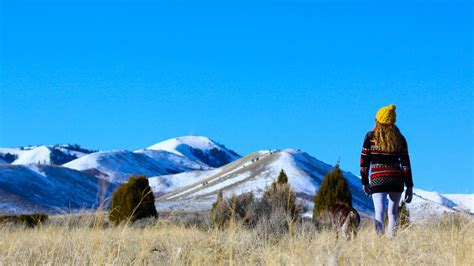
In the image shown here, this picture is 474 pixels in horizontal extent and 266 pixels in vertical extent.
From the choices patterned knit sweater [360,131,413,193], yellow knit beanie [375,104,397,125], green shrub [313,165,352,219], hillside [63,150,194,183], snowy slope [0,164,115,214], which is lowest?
patterned knit sweater [360,131,413,193]

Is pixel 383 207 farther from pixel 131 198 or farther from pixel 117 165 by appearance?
pixel 117 165

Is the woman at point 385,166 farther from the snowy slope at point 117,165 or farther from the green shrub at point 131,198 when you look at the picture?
the snowy slope at point 117,165

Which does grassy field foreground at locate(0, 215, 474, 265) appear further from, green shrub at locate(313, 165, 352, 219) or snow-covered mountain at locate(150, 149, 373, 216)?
snow-covered mountain at locate(150, 149, 373, 216)

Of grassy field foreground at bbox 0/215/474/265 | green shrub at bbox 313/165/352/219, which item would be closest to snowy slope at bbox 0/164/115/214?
green shrub at bbox 313/165/352/219

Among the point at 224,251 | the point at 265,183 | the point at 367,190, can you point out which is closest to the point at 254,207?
the point at 367,190

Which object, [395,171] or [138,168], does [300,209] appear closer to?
[395,171]

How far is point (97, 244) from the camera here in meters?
6.27

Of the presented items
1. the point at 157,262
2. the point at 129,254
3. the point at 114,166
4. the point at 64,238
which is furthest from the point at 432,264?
the point at 114,166

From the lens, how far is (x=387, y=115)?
8727 millimetres

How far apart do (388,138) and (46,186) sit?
83.3 m

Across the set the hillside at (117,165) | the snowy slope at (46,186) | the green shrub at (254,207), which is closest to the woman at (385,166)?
the green shrub at (254,207)

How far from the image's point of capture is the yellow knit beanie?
8.73 meters

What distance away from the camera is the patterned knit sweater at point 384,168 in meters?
8.48

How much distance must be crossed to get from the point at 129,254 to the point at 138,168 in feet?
526
